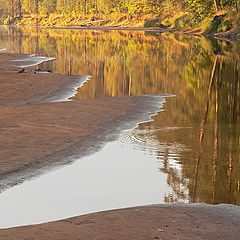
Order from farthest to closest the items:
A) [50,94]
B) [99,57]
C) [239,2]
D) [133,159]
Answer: [239,2], [99,57], [50,94], [133,159]

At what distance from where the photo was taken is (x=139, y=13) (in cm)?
13025

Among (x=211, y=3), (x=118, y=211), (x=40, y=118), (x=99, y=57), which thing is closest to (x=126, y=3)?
(x=211, y=3)

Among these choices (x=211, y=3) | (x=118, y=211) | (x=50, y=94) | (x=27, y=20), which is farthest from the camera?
(x=27, y=20)

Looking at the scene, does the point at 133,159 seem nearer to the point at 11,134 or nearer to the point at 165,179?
the point at 165,179

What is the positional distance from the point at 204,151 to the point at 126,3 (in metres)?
121

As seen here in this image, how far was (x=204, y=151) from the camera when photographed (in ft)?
50.5

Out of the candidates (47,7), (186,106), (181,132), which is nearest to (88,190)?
(181,132)

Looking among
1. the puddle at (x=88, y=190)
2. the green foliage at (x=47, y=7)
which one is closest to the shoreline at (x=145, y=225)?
the puddle at (x=88, y=190)

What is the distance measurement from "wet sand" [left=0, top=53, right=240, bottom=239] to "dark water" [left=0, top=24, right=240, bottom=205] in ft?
4.45

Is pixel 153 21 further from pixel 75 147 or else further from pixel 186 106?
pixel 75 147

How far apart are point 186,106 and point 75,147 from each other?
9590mm

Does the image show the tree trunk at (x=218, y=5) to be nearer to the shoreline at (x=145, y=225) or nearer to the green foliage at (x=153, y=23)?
the green foliage at (x=153, y=23)

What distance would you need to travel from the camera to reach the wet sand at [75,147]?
8.73 meters

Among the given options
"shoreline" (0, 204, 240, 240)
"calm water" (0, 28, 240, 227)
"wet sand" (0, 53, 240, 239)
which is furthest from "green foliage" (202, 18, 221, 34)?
"shoreline" (0, 204, 240, 240)
